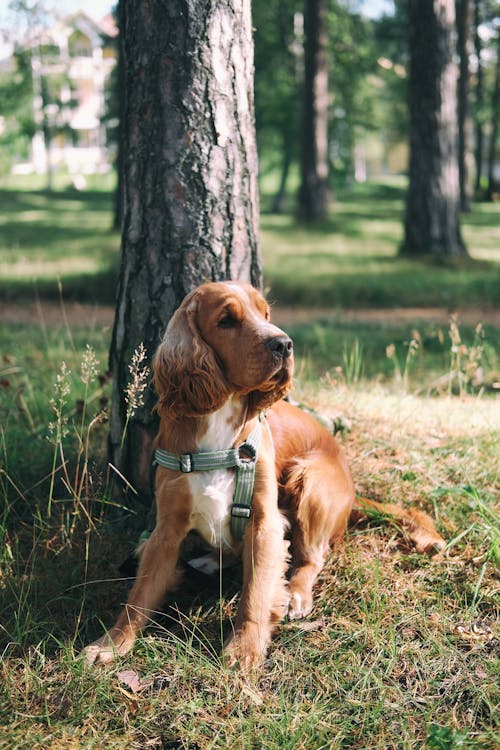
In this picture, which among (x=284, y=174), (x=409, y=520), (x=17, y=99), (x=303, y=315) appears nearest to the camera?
(x=409, y=520)

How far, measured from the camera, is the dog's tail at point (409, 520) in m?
3.31

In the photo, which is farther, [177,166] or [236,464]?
[177,166]

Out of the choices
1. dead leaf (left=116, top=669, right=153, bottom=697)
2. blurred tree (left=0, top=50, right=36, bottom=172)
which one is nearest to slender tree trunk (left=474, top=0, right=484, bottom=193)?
blurred tree (left=0, top=50, right=36, bottom=172)

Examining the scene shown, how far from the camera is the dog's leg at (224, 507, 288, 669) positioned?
2.74m

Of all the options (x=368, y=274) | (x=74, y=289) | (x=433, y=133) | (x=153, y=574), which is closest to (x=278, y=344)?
(x=153, y=574)

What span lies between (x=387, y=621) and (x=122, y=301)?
2.01 meters

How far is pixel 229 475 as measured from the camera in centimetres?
292

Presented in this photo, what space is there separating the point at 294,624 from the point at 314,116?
18.7 m

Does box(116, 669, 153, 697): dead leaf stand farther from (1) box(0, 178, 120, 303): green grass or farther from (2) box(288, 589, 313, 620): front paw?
(1) box(0, 178, 120, 303): green grass

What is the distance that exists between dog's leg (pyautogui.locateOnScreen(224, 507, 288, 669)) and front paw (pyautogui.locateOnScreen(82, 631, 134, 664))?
0.40 m

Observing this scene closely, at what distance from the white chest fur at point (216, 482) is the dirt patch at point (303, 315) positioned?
5849 millimetres

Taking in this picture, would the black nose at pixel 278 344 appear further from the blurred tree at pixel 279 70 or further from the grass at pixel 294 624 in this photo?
the blurred tree at pixel 279 70

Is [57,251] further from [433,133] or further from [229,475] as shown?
[229,475]

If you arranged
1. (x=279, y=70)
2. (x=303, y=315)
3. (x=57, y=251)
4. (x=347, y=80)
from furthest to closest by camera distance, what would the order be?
(x=279, y=70) → (x=347, y=80) → (x=57, y=251) → (x=303, y=315)
